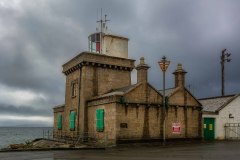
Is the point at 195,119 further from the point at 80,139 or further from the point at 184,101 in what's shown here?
the point at 80,139

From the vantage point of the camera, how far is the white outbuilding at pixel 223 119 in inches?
1372

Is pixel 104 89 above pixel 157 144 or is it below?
above

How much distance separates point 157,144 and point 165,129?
1.98 m

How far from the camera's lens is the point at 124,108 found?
90.7ft

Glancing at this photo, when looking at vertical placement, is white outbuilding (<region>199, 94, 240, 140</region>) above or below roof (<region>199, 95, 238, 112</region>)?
below

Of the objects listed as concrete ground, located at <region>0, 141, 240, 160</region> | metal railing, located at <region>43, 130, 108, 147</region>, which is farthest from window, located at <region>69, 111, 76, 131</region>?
concrete ground, located at <region>0, 141, 240, 160</region>

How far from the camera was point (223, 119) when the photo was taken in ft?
117

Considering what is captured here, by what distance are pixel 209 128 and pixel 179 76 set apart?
691cm

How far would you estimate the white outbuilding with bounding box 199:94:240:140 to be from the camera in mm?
34844

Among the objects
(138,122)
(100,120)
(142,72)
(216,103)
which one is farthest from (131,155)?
(216,103)

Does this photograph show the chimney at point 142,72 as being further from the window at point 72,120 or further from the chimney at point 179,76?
the window at point 72,120

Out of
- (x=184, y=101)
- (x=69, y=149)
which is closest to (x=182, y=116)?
(x=184, y=101)

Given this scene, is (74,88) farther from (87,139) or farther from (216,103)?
(216,103)

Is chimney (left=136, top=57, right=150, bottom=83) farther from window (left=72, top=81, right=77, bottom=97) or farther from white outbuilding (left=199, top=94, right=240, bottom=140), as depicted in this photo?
white outbuilding (left=199, top=94, right=240, bottom=140)
